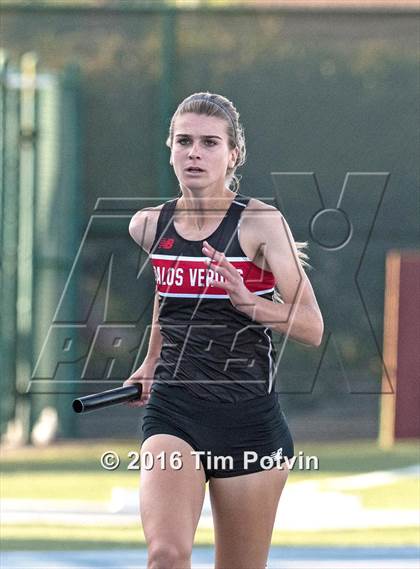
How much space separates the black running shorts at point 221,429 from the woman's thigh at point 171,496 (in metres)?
0.05

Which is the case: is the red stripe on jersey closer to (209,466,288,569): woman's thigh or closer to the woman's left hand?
the woman's left hand

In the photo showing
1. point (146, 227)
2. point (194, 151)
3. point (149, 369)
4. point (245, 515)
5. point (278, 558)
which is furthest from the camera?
point (278, 558)

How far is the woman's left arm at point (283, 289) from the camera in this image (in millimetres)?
4500

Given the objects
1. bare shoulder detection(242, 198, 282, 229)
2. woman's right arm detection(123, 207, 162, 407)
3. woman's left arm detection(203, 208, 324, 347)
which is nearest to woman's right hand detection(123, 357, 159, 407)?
woman's right arm detection(123, 207, 162, 407)

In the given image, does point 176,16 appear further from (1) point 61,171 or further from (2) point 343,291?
(2) point 343,291

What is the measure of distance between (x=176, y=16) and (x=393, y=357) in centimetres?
305

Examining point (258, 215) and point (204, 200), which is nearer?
point (258, 215)

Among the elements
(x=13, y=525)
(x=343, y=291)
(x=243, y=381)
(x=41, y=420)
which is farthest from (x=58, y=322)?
(x=243, y=381)

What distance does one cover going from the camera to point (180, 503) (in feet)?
14.5

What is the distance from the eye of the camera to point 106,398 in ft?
15.1

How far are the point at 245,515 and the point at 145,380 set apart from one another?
0.64m

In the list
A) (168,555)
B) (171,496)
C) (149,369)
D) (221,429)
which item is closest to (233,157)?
(149,369)

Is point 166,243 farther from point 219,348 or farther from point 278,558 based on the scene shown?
point 278,558

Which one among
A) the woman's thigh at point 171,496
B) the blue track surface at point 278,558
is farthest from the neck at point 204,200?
the blue track surface at point 278,558
